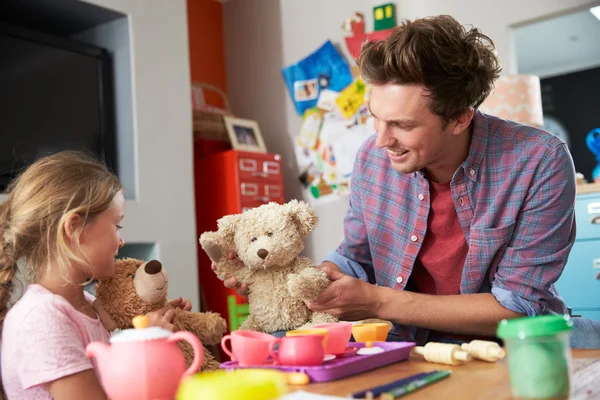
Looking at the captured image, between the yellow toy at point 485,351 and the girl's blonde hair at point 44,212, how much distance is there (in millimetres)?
631

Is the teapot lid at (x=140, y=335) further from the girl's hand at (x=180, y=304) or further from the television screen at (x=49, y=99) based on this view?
the television screen at (x=49, y=99)

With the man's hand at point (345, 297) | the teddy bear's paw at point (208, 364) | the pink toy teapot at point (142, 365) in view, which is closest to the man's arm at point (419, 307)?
the man's hand at point (345, 297)

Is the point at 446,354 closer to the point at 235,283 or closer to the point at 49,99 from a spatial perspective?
the point at 235,283

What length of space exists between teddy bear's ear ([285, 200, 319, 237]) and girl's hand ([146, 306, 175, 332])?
1.17ft

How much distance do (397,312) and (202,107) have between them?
2.49 m

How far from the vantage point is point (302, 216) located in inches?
55.6

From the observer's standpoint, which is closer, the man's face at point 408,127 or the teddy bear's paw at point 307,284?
the teddy bear's paw at point 307,284

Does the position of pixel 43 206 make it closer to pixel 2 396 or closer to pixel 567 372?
pixel 2 396

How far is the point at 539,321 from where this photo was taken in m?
0.65

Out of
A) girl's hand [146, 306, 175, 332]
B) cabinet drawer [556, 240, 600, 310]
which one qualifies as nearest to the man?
girl's hand [146, 306, 175, 332]

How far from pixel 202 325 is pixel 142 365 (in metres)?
0.58

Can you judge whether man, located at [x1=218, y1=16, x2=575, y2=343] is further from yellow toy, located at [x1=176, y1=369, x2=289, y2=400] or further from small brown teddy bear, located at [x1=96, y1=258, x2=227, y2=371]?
yellow toy, located at [x1=176, y1=369, x2=289, y2=400]

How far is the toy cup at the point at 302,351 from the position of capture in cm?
86

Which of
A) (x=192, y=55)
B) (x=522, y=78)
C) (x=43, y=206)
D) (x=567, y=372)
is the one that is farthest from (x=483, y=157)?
(x=192, y=55)
